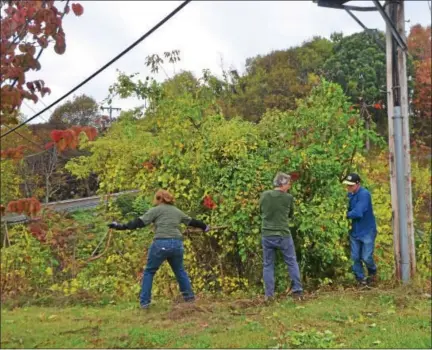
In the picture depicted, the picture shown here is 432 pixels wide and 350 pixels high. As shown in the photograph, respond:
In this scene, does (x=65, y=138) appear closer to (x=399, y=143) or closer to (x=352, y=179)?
(x=352, y=179)

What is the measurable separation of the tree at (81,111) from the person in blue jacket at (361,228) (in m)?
3.98

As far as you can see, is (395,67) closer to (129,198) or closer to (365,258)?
(365,258)

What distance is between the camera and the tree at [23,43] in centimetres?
305

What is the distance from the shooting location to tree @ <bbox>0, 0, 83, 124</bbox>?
3.05 meters

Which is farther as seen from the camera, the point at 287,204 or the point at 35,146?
the point at 287,204

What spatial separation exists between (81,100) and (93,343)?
5646 mm

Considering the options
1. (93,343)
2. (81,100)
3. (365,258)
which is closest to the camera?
(93,343)

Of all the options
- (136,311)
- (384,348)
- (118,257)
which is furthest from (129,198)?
A: (384,348)

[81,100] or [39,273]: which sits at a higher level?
[81,100]

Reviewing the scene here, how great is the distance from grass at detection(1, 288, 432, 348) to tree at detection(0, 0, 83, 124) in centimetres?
304

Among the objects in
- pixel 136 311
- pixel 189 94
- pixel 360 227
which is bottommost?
pixel 136 311

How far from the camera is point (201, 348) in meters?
5.22

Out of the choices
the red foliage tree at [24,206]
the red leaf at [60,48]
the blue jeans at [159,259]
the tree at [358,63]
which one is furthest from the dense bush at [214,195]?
the tree at [358,63]

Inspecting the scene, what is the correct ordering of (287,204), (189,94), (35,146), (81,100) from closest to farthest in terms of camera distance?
1. (35,146)
2. (287,204)
3. (189,94)
4. (81,100)
